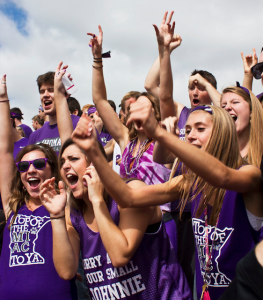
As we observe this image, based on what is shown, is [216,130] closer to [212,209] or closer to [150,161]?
[212,209]

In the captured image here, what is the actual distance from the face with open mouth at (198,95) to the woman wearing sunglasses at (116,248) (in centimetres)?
203

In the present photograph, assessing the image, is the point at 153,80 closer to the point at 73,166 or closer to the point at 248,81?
the point at 248,81

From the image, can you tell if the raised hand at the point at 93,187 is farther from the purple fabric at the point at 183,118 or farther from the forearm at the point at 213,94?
the forearm at the point at 213,94

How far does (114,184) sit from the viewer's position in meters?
2.24

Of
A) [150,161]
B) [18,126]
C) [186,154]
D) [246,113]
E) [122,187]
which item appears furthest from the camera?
[18,126]

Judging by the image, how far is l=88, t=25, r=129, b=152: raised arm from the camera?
3.83 metres

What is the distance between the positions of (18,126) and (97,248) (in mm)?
5559

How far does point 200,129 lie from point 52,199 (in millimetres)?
1172

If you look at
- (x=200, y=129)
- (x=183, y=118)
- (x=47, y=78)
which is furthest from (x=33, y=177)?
(x=47, y=78)

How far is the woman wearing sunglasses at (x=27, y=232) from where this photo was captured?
274cm

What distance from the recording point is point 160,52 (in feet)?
11.1

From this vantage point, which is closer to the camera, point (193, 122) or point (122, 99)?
point (193, 122)

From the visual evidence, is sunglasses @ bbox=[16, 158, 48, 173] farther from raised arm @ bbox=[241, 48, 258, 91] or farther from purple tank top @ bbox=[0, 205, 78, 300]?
raised arm @ bbox=[241, 48, 258, 91]

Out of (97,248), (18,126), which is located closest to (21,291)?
(97,248)
